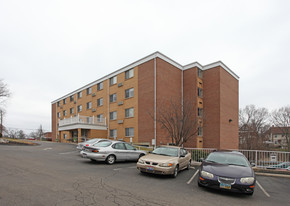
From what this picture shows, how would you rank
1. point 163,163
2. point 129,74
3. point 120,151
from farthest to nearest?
1. point 129,74
2. point 120,151
3. point 163,163

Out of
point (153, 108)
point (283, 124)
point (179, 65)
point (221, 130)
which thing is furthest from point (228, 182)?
point (283, 124)

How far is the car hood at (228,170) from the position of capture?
594 cm

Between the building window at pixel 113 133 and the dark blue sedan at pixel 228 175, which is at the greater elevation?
the dark blue sedan at pixel 228 175

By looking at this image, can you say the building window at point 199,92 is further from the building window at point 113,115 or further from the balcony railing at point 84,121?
the balcony railing at point 84,121

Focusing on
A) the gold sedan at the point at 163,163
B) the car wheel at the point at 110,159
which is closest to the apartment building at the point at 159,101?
the car wheel at the point at 110,159

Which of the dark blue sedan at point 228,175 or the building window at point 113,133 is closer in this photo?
the dark blue sedan at point 228,175

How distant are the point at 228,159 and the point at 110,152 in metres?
6.11

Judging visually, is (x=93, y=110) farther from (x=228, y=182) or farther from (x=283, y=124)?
(x=283, y=124)

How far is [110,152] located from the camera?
408 inches

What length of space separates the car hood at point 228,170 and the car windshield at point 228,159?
411mm

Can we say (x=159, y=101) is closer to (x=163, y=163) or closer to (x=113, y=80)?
(x=113, y=80)

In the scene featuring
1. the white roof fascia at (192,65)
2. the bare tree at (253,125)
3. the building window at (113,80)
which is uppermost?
the white roof fascia at (192,65)

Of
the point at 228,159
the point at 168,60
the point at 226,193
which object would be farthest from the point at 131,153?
the point at 168,60

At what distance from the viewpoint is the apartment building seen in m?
21.5
